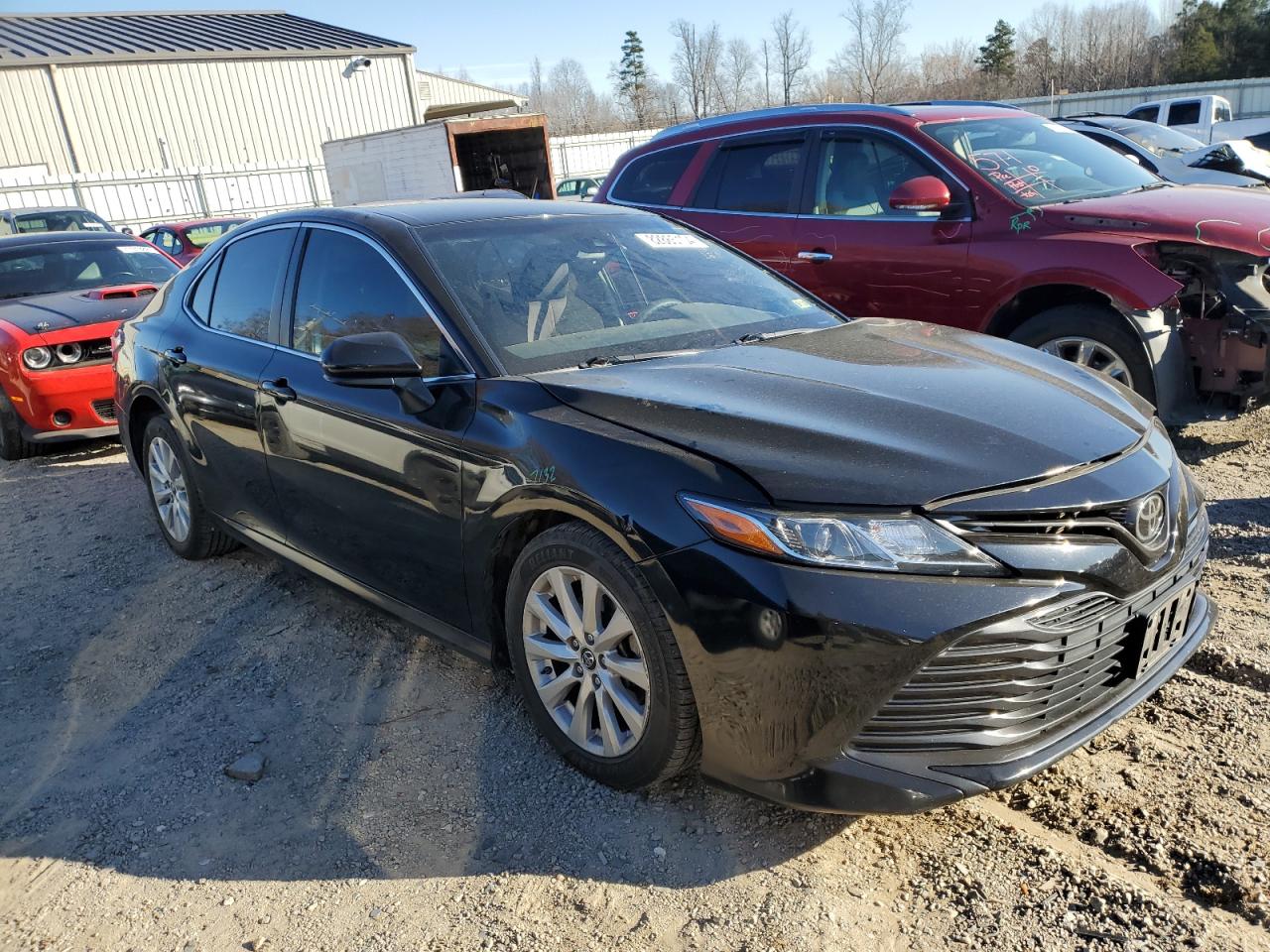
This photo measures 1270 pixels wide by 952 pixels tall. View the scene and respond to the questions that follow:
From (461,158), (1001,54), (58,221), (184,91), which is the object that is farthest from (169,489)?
(1001,54)

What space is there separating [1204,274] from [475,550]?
397 centimetres

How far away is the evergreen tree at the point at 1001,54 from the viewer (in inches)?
2254

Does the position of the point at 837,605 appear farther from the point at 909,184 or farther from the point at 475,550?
the point at 909,184

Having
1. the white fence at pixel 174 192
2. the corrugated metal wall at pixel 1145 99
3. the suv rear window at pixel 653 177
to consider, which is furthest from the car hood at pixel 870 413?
the corrugated metal wall at pixel 1145 99

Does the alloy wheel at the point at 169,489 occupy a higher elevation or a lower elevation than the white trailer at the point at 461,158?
lower

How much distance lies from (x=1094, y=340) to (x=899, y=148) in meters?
1.65

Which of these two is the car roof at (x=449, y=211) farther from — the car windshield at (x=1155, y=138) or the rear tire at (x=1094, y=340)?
the car windshield at (x=1155, y=138)

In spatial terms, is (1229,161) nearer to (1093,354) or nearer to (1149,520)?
(1093,354)

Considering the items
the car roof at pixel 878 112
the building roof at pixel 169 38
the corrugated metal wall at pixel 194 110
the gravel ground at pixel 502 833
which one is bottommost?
the gravel ground at pixel 502 833

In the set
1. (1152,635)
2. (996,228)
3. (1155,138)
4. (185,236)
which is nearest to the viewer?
(1152,635)

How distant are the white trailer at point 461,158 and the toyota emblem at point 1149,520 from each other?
17.6 meters

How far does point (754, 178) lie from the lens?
20.4ft

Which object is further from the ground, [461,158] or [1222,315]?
[461,158]

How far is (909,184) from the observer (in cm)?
530
